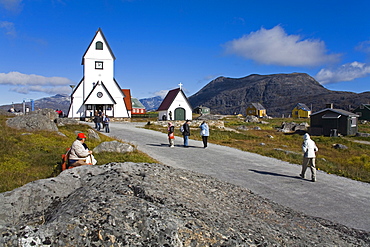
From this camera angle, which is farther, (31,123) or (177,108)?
(177,108)

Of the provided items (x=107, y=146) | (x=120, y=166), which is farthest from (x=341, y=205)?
(x=107, y=146)

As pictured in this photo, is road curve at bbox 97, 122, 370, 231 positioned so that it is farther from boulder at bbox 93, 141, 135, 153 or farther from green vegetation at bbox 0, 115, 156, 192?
green vegetation at bbox 0, 115, 156, 192

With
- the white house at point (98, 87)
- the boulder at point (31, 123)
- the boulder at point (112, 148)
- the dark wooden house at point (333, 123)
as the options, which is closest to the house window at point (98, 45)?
the white house at point (98, 87)

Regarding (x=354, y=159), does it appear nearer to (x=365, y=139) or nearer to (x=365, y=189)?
(x=365, y=189)

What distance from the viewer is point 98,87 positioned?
45.8 metres

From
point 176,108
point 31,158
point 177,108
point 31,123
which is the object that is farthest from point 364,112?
point 31,158

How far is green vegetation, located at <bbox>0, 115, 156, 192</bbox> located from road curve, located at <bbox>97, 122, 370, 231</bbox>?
2955 mm

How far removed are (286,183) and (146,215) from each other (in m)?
8.56

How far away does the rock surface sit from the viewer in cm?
360

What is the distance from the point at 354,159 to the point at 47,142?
21.2m

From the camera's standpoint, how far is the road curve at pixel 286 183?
823 cm

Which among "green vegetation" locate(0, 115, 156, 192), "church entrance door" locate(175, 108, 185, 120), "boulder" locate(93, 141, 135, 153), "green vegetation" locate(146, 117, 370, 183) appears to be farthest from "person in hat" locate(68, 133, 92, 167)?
"church entrance door" locate(175, 108, 185, 120)

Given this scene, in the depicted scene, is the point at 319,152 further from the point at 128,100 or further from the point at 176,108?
the point at 128,100

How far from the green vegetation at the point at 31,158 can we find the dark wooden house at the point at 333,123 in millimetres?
39699
